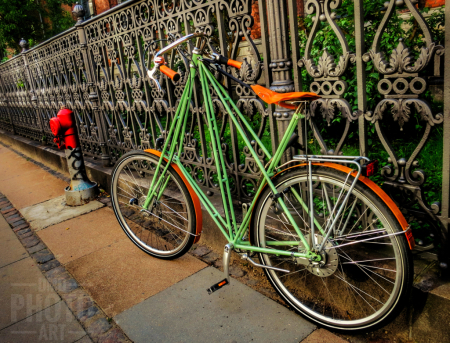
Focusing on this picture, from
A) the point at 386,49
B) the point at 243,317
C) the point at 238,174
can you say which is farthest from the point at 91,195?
the point at 386,49

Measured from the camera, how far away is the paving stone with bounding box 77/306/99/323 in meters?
2.73

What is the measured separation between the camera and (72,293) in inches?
121

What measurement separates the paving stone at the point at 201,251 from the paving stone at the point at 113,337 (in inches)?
42.7

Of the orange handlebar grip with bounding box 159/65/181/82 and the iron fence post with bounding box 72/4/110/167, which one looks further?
the iron fence post with bounding box 72/4/110/167

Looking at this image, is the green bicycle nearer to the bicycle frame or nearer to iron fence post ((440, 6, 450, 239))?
the bicycle frame

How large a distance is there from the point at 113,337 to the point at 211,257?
1.14 metres

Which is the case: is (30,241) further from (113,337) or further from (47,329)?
(113,337)

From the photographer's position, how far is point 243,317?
8.37 feet

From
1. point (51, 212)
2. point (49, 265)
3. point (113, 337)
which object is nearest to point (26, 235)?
point (51, 212)

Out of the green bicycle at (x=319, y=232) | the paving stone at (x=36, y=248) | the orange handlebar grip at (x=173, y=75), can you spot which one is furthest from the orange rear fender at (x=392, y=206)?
the paving stone at (x=36, y=248)

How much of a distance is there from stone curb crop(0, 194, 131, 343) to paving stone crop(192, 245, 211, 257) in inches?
38.6

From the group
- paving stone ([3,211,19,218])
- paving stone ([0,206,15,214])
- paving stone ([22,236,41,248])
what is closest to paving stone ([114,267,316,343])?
paving stone ([22,236,41,248])

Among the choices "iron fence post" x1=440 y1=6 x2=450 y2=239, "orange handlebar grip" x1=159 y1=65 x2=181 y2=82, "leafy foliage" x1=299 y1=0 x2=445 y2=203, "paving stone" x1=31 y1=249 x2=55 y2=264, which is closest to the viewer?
Result: "iron fence post" x1=440 y1=6 x2=450 y2=239

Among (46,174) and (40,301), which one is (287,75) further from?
(46,174)
